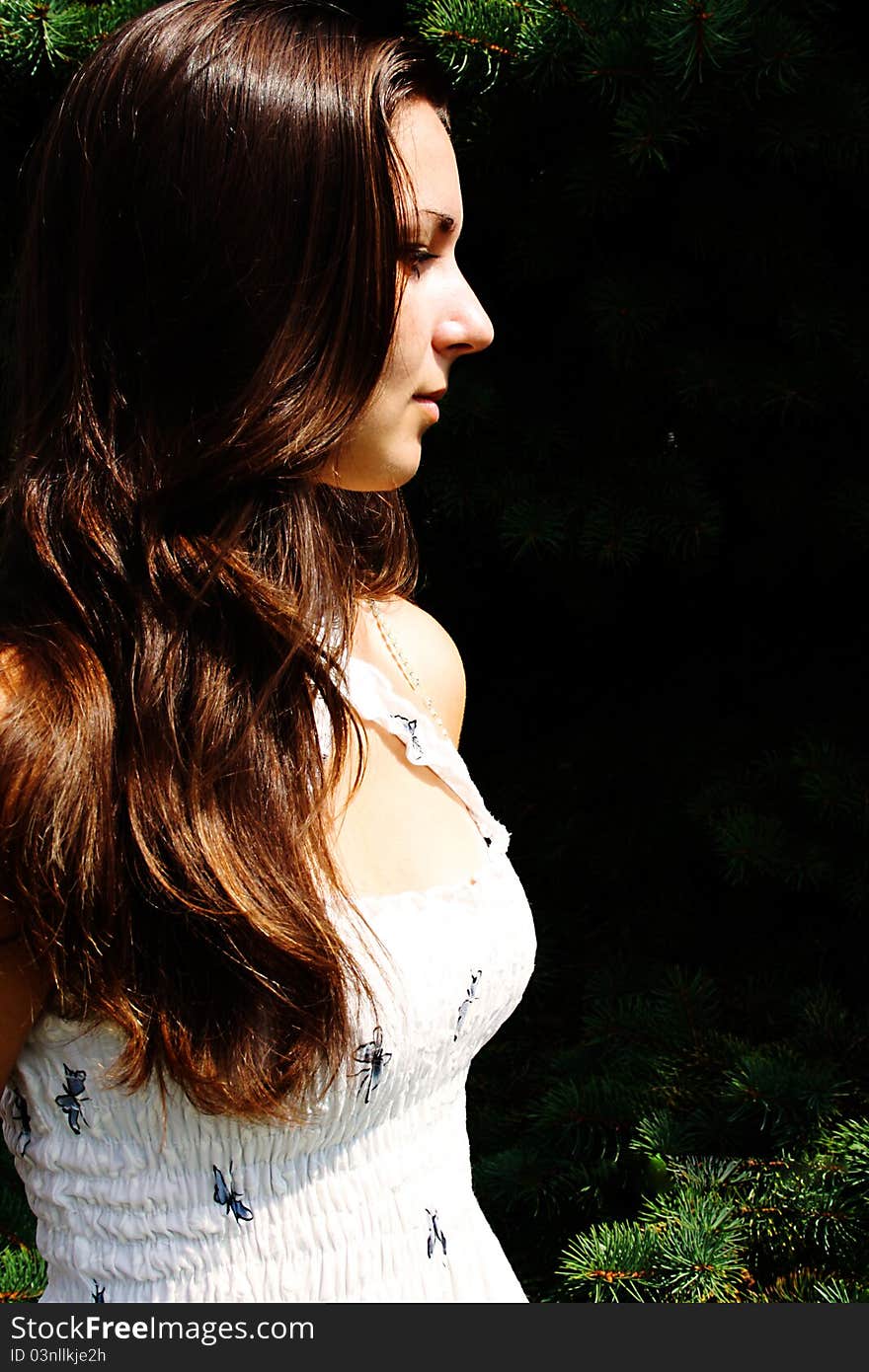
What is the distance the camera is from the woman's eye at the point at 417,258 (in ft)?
3.34

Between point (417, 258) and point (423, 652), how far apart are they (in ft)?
1.53

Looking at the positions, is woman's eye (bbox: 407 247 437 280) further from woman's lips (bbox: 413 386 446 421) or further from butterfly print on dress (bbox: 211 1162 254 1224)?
butterfly print on dress (bbox: 211 1162 254 1224)

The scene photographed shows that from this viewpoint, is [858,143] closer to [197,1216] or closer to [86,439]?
[86,439]

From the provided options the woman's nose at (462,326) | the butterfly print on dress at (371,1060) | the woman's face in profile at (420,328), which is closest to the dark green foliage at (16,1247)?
the butterfly print on dress at (371,1060)

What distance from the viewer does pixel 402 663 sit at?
1.29 m

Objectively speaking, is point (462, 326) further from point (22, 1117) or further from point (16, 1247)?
point (16, 1247)

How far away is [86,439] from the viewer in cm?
97

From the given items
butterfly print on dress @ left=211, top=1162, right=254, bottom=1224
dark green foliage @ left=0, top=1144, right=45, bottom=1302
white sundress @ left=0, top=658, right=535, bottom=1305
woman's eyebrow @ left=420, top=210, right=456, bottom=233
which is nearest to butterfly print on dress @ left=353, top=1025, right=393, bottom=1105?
white sundress @ left=0, top=658, right=535, bottom=1305

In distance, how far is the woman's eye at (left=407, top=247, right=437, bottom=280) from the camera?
1.02m

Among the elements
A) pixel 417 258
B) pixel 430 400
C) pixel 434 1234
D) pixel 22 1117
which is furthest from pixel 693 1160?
pixel 417 258

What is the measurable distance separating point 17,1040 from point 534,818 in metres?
1.73

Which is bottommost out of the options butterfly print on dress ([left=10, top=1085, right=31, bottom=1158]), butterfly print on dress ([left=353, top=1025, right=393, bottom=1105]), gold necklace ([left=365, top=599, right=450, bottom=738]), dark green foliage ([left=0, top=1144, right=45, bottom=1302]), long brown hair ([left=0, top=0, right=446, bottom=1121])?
dark green foliage ([left=0, top=1144, right=45, bottom=1302])

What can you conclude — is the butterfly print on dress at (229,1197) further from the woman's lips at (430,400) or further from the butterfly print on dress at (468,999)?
the woman's lips at (430,400)

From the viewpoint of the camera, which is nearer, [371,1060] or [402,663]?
[371,1060]
